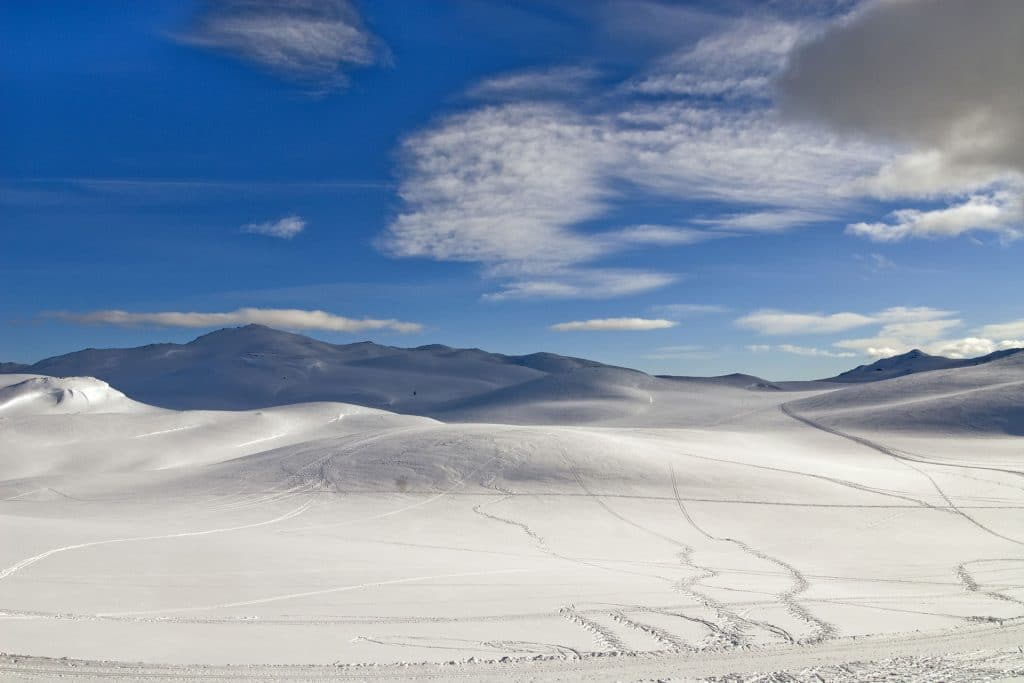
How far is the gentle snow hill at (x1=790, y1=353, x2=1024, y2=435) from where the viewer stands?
50656 mm

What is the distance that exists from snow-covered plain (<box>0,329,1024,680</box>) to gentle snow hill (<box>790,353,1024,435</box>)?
1.69 meters

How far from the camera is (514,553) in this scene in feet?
63.7

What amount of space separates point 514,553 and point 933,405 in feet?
145

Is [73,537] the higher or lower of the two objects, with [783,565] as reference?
higher

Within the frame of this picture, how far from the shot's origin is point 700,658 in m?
9.91

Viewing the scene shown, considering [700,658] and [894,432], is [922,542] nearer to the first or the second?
[700,658]

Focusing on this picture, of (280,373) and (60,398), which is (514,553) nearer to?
(60,398)

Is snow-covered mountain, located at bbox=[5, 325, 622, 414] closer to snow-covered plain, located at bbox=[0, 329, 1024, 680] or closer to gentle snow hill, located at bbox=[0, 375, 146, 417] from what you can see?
gentle snow hill, located at bbox=[0, 375, 146, 417]

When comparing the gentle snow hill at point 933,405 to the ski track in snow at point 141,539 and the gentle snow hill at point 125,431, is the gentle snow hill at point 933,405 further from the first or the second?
the ski track in snow at point 141,539

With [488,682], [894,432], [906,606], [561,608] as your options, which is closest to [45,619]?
[488,682]

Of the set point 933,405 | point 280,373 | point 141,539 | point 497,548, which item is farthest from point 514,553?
point 280,373

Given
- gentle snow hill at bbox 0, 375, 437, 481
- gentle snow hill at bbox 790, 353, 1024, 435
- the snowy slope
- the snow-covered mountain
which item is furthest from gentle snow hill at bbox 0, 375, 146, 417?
gentle snow hill at bbox 790, 353, 1024, 435

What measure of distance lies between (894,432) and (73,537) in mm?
45274

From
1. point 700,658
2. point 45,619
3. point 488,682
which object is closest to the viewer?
point 488,682
